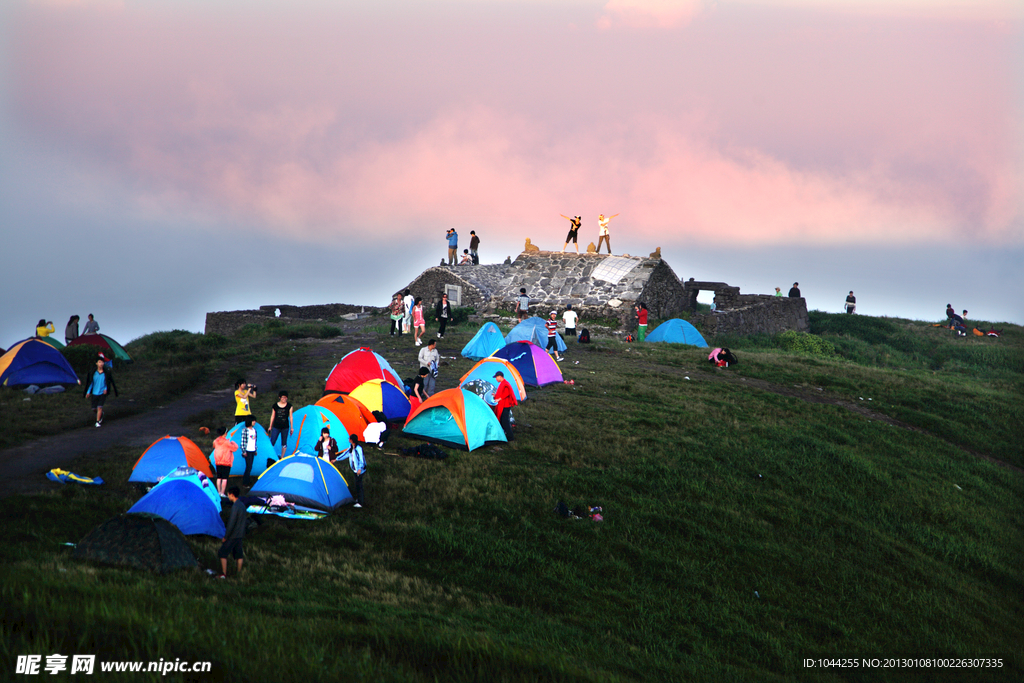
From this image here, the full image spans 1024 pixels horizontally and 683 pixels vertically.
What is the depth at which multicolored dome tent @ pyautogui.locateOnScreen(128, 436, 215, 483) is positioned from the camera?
11906 mm

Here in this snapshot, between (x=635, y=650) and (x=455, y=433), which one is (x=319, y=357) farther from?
(x=635, y=650)

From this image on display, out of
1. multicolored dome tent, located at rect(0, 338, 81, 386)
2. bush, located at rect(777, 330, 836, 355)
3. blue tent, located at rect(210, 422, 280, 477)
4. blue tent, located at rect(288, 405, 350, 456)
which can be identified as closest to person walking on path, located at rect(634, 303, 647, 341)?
bush, located at rect(777, 330, 836, 355)

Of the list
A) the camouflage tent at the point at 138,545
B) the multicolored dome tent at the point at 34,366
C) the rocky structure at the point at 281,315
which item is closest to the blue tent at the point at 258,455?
the camouflage tent at the point at 138,545

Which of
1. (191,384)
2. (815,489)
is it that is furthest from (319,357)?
(815,489)

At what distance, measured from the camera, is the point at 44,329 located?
25078mm

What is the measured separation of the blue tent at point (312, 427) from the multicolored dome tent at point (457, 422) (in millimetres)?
2114

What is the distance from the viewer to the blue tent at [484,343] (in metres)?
25.5

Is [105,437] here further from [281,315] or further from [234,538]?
[281,315]

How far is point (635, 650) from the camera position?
854cm

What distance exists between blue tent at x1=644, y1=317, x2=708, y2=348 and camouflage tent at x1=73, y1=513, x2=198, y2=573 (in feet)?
90.8

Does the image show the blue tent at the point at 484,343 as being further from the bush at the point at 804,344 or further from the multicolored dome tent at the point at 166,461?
the bush at the point at 804,344

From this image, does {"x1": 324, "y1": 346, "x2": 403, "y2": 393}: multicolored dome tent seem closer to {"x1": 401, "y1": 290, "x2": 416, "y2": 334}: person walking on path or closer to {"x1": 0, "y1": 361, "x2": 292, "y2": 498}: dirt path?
{"x1": 0, "y1": 361, "x2": 292, "y2": 498}: dirt path

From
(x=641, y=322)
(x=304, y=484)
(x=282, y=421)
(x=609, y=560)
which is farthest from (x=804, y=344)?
(x=304, y=484)

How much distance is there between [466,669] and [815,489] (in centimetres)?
1207
